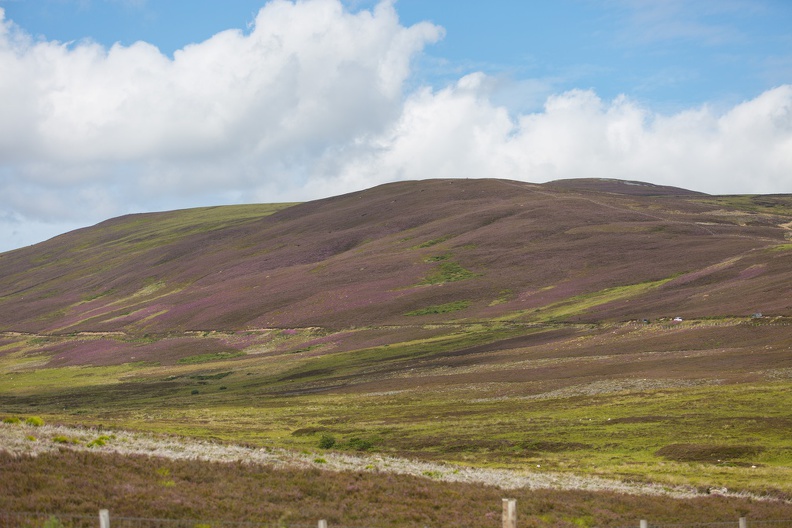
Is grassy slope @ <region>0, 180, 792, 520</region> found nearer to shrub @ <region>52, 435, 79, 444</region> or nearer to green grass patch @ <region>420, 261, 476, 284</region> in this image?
green grass patch @ <region>420, 261, 476, 284</region>

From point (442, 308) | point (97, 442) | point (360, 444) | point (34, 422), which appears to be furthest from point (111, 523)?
point (442, 308)

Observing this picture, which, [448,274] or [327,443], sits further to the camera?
[448,274]

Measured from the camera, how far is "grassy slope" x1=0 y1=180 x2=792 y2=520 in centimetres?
5441

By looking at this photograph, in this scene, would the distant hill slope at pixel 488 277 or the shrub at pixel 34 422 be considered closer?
the shrub at pixel 34 422

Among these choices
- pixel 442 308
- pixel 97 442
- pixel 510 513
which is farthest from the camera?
pixel 442 308

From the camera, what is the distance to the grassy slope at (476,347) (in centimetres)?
5441

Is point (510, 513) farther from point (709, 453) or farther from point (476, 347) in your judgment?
point (476, 347)

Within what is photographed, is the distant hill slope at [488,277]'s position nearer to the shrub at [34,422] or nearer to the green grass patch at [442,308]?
the green grass patch at [442,308]

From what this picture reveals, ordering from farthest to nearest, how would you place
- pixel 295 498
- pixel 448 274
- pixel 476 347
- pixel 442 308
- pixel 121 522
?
pixel 448 274 < pixel 442 308 < pixel 476 347 < pixel 295 498 < pixel 121 522

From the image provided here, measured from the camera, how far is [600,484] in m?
37.0

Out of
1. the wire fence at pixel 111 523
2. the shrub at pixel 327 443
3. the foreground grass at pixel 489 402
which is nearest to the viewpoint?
the wire fence at pixel 111 523

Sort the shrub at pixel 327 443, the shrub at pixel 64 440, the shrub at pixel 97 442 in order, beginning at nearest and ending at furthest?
the shrub at pixel 64 440 < the shrub at pixel 97 442 < the shrub at pixel 327 443

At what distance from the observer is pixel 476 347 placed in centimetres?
10788

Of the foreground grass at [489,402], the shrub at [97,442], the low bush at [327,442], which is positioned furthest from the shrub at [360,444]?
the shrub at [97,442]
